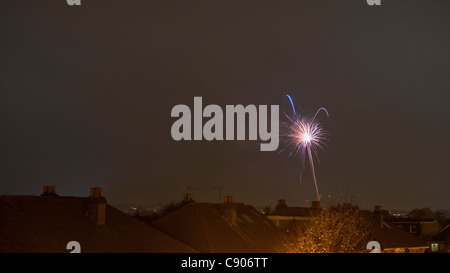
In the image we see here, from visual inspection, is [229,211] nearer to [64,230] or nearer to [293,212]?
[64,230]

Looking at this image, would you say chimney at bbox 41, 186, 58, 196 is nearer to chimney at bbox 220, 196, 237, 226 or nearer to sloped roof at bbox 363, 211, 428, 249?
chimney at bbox 220, 196, 237, 226

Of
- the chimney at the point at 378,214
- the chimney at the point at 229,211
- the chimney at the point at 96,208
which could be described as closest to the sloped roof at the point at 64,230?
the chimney at the point at 96,208

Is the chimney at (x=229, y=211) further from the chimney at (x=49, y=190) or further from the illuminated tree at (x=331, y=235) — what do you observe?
the chimney at (x=49, y=190)
